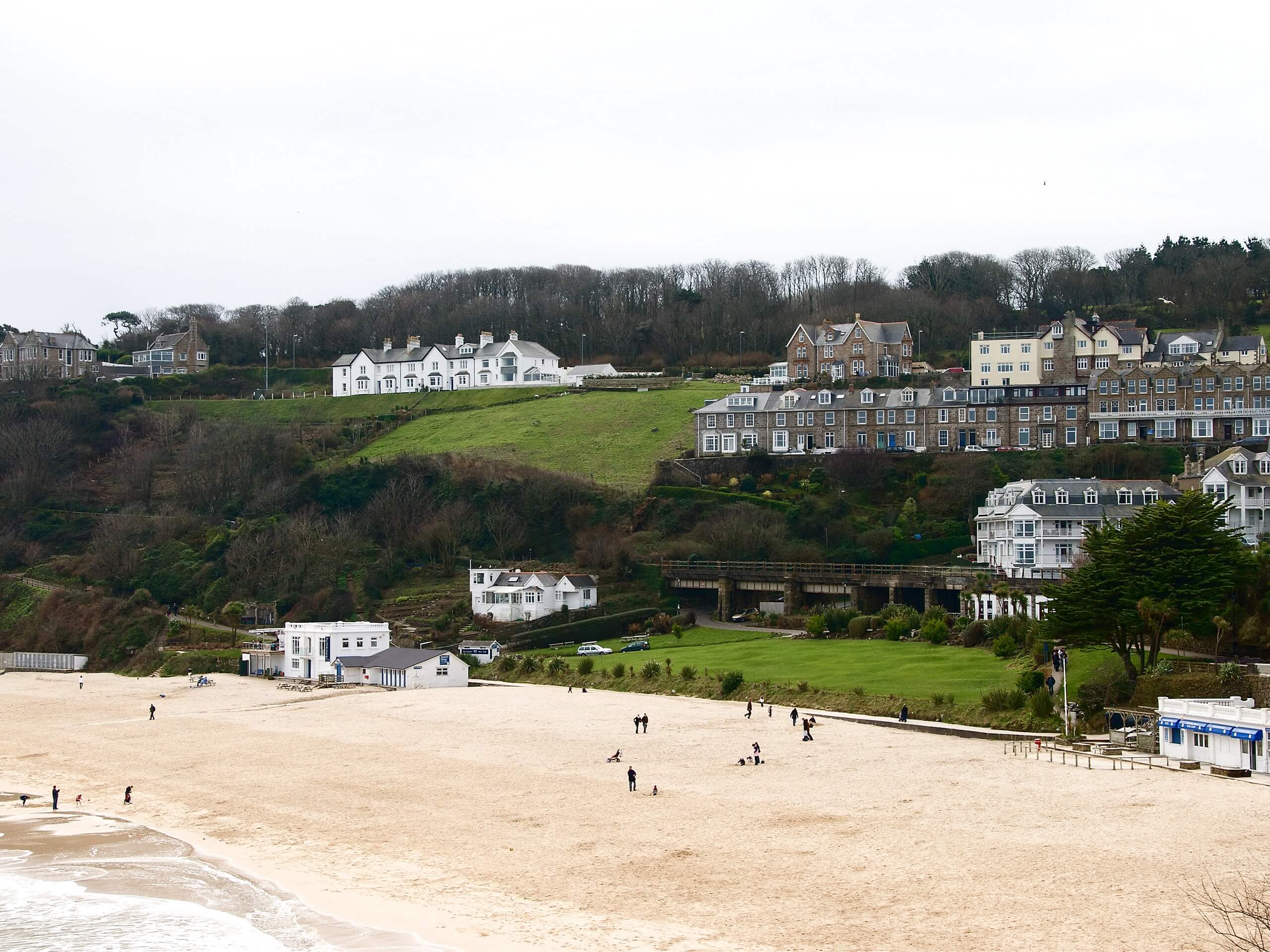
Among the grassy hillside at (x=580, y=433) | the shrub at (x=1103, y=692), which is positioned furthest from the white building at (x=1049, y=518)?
the grassy hillside at (x=580, y=433)

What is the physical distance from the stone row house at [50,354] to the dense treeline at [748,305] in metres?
11.3

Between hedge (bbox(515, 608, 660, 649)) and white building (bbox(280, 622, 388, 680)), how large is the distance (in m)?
6.89

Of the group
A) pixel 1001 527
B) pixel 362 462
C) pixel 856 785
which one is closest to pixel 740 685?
pixel 856 785

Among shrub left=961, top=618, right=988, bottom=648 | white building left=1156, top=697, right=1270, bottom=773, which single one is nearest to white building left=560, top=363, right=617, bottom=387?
shrub left=961, top=618, right=988, bottom=648

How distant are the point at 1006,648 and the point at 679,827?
22427mm

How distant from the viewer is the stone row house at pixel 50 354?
124625 mm

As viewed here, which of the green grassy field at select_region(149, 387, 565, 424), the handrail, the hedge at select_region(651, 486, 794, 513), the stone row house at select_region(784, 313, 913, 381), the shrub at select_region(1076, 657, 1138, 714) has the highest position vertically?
the stone row house at select_region(784, 313, 913, 381)

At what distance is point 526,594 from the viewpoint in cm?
7100

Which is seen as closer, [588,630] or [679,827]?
[679,827]

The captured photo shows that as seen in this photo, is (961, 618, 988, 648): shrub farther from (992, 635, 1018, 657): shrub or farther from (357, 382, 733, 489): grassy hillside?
(357, 382, 733, 489): grassy hillside

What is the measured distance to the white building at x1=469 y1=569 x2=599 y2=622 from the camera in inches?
2793

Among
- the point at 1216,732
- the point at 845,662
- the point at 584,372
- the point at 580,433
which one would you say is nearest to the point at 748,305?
the point at 584,372

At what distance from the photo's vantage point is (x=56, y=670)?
74625mm

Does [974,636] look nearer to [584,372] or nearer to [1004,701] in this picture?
[1004,701]
